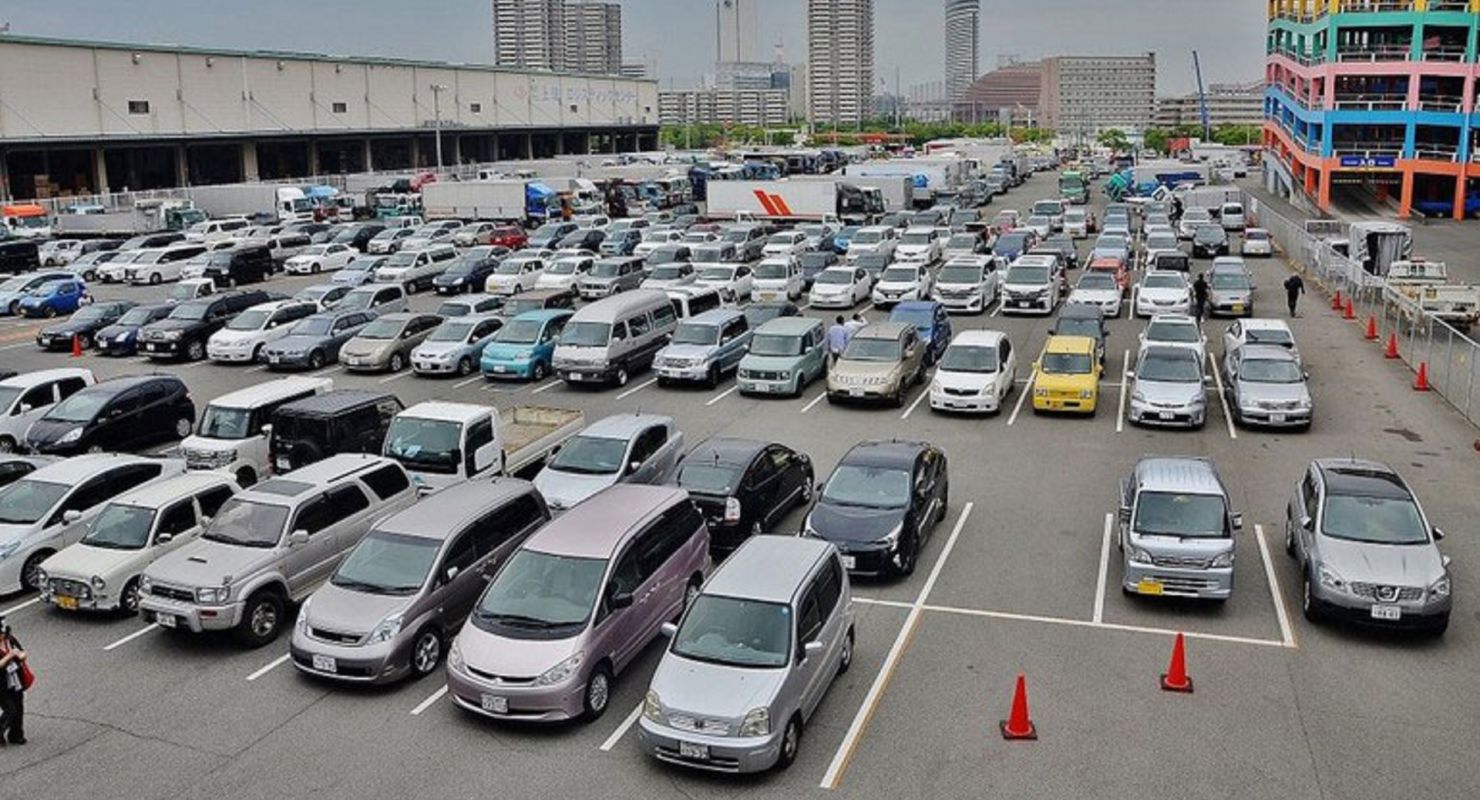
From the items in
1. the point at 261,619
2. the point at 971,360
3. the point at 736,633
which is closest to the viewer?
the point at 736,633

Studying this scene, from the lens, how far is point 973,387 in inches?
1028

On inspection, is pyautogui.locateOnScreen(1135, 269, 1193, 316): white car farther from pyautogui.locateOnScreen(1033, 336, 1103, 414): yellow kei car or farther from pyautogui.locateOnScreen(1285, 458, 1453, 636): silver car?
pyautogui.locateOnScreen(1285, 458, 1453, 636): silver car

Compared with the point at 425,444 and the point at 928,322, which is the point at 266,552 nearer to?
the point at 425,444

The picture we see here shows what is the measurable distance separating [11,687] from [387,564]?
3863 mm

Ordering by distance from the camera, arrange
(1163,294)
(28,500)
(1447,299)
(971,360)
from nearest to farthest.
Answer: (28,500) < (971,360) < (1447,299) < (1163,294)

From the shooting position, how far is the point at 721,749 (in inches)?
446


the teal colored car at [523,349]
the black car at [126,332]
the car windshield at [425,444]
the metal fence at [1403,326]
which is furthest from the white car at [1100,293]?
the black car at [126,332]

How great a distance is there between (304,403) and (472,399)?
7.59 metres

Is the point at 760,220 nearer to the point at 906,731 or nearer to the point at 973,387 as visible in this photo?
the point at 973,387

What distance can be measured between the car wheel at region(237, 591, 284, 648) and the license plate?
42.6 ft

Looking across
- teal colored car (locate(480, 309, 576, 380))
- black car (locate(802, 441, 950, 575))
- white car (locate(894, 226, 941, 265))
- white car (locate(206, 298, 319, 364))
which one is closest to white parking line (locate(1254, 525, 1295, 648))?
black car (locate(802, 441, 950, 575))

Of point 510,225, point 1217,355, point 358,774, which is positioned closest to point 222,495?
point 358,774

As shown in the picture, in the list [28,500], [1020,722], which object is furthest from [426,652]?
[28,500]

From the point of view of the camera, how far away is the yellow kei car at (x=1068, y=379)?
Result: 26016mm
